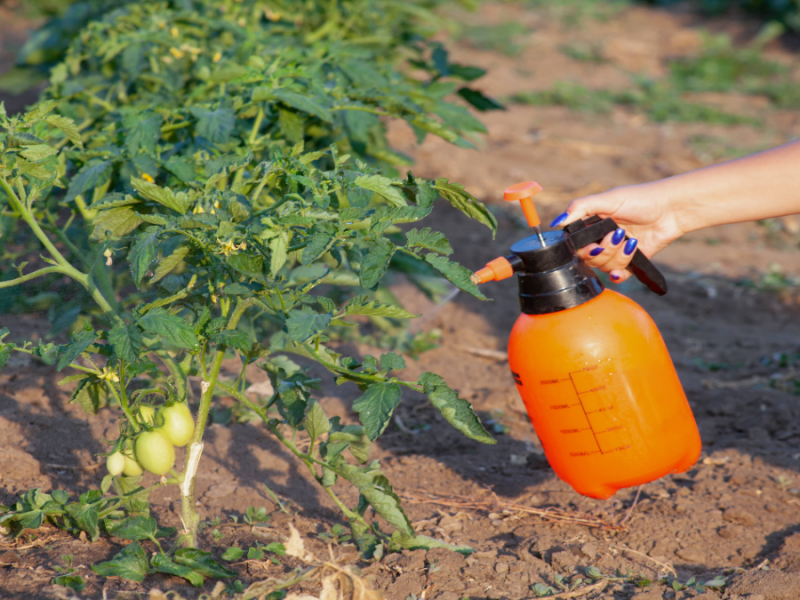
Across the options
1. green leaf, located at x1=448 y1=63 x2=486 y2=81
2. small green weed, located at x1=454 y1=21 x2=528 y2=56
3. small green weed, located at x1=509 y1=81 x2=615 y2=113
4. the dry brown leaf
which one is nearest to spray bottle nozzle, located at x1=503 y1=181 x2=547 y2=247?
Result: the dry brown leaf

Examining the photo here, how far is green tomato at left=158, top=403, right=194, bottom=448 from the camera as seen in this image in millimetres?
1487

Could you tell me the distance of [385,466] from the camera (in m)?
2.27

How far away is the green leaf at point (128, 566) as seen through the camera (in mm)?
1432

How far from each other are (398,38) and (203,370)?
2.36 m

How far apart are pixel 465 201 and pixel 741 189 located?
77 cm

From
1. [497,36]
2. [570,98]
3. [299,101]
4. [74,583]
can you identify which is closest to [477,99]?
[299,101]

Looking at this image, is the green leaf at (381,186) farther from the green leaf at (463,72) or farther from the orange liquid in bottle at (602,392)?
the green leaf at (463,72)

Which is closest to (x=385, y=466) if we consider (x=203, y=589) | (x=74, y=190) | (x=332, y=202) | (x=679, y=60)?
(x=203, y=589)

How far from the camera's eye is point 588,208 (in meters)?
Answer: 1.78

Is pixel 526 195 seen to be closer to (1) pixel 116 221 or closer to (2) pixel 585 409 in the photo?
(2) pixel 585 409

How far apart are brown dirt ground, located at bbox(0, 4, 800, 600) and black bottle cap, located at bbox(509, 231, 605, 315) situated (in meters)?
0.61

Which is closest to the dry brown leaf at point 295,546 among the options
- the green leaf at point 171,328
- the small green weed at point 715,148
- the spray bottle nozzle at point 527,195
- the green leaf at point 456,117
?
the green leaf at point 171,328

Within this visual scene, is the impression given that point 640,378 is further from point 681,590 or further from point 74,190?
point 74,190

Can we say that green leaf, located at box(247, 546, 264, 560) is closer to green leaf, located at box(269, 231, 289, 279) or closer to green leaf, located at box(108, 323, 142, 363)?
green leaf, located at box(108, 323, 142, 363)
